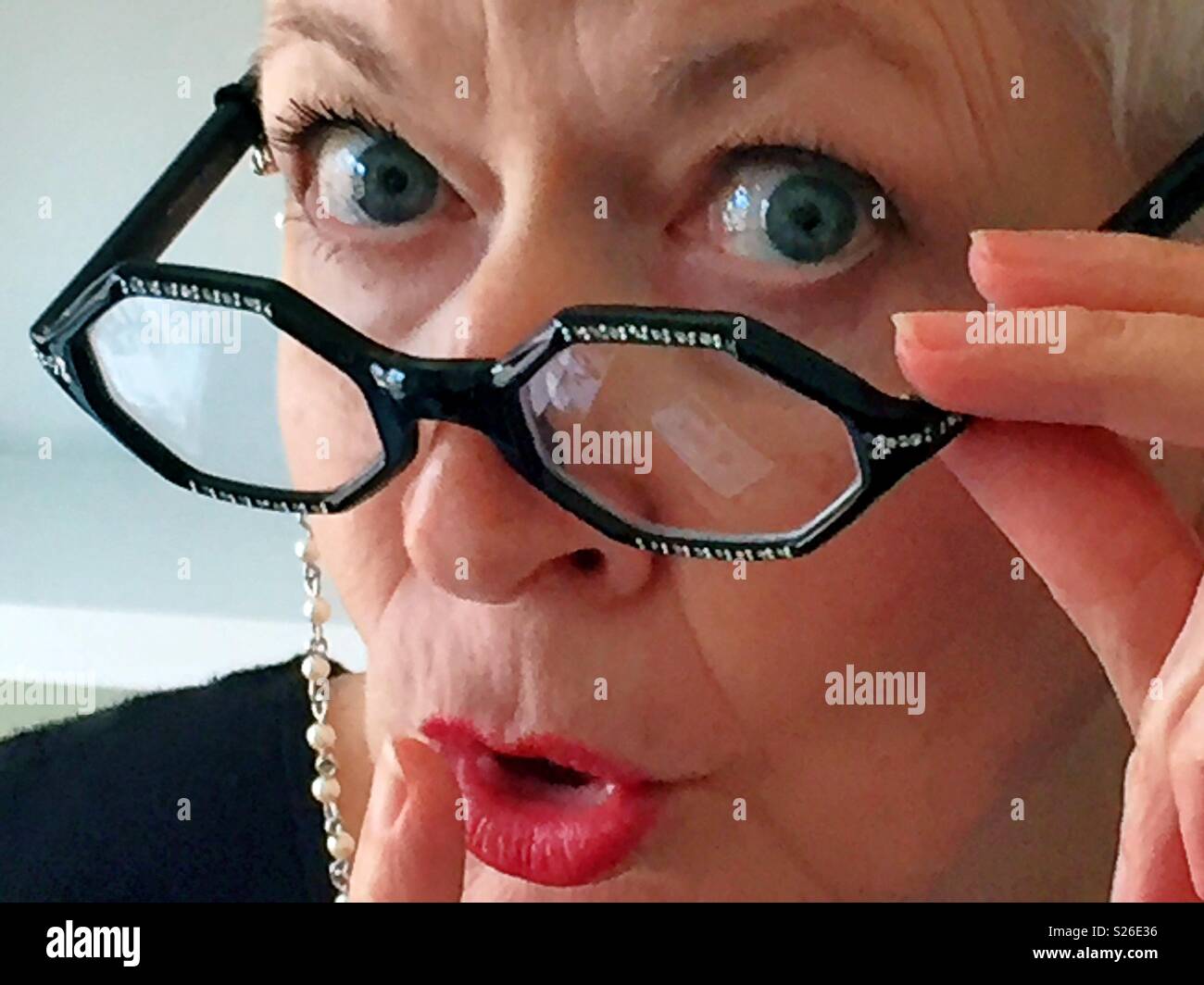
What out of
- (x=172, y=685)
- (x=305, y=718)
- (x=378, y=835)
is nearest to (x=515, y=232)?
(x=378, y=835)

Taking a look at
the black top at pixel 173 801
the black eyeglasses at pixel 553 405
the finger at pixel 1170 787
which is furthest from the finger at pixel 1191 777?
the black top at pixel 173 801

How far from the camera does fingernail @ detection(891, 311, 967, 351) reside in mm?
359

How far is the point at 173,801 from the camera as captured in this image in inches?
30.1

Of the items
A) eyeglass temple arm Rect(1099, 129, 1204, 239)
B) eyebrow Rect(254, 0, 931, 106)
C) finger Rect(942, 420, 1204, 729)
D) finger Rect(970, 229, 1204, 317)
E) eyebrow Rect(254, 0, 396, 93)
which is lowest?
finger Rect(942, 420, 1204, 729)

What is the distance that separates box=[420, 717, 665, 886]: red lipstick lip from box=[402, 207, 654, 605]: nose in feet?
0.21

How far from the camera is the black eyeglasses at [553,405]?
398 millimetres

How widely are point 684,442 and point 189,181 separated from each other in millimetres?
264

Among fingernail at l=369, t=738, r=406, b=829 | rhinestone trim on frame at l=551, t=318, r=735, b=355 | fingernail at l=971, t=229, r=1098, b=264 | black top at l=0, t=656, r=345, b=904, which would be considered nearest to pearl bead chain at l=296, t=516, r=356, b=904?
black top at l=0, t=656, r=345, b=904

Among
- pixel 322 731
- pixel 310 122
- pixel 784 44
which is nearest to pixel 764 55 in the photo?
pixel 784 44

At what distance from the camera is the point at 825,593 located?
455 mm

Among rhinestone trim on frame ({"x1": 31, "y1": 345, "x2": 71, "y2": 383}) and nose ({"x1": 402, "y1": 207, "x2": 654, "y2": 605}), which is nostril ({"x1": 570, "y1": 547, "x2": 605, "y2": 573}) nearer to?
nose ({"x1": 402, "y1": 207, "x2": 654, "y2": 605})

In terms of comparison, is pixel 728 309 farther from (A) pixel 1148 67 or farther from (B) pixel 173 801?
(B) pixel 173 801
